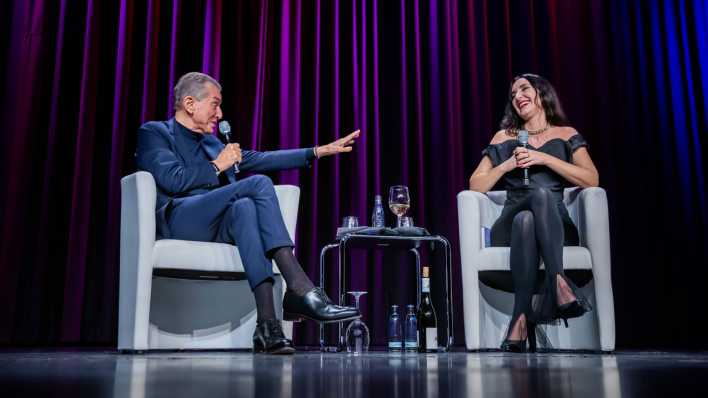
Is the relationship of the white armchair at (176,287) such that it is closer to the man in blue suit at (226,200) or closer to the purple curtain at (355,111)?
the man in blue suit at (226,200)

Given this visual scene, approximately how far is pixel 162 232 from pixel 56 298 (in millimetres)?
1236

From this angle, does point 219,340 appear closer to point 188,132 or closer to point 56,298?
point 188,132

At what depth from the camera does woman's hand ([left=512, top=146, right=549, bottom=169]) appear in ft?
7.59

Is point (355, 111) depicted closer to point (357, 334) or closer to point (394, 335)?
point (394, 335)

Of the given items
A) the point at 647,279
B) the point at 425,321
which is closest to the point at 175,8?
the point at 425,321

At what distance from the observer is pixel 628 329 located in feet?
10.6

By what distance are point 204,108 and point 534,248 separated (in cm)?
129

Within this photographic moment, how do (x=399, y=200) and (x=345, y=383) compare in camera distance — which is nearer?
(x=345, y=383)

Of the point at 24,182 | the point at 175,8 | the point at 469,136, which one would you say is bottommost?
the point at 24,182

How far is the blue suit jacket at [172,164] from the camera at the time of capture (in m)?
2.09

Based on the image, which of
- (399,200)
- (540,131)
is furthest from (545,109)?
(399,200)

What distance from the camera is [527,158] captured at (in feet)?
7.59

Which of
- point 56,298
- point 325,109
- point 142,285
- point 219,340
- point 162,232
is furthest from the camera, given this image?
point 325,109

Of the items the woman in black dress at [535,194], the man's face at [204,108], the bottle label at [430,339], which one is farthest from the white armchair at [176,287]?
the woman in black dress at [535,194]
